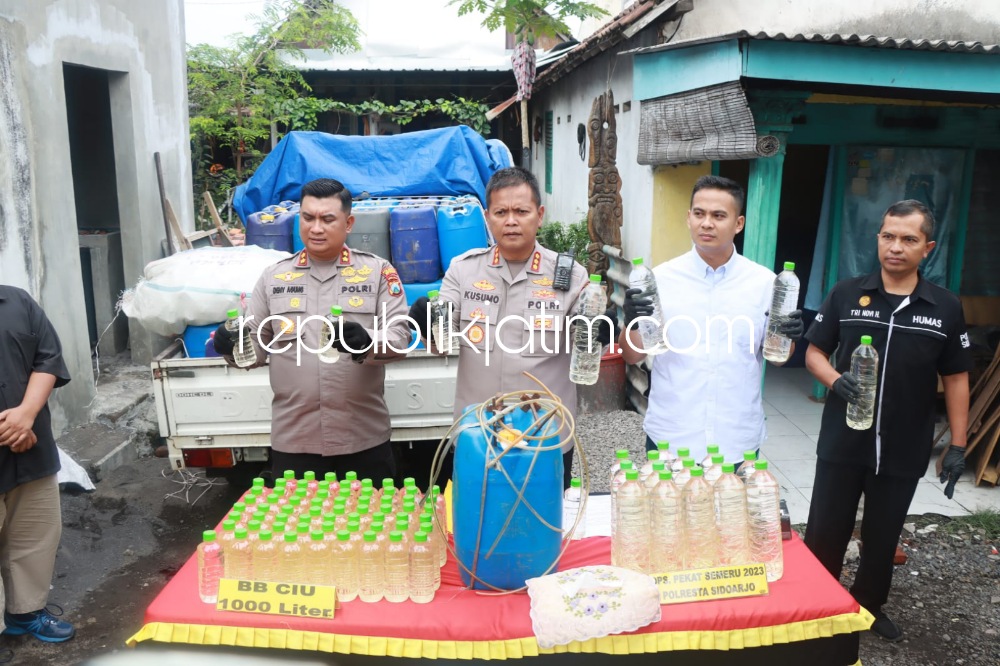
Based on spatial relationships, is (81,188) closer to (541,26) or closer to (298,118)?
(298,118)

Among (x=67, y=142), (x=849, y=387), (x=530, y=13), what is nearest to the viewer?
(x=849, y=387)

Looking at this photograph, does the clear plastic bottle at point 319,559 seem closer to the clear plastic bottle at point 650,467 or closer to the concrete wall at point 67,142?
the clear plastic bottle at point 650,467

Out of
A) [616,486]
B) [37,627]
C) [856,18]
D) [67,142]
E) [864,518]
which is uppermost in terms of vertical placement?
[856,18]

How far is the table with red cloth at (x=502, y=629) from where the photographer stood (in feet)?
7.62

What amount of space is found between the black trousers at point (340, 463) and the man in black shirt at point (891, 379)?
6.73ft

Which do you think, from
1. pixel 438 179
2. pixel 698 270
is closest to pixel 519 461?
pixel 698 270

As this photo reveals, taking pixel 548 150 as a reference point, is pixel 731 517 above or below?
below

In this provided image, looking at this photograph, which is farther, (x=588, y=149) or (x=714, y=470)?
(x=588, y=149)

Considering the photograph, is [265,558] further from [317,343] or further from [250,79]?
[250,79]

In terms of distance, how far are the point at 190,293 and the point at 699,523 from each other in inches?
145

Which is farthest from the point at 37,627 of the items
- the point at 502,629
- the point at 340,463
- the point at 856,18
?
the point at 856,18

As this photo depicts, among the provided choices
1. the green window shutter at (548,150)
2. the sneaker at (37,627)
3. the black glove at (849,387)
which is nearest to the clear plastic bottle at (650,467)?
the black glove at (849,387)

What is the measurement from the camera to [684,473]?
102 inches

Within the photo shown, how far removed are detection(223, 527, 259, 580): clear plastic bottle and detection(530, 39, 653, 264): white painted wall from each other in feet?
16.6
